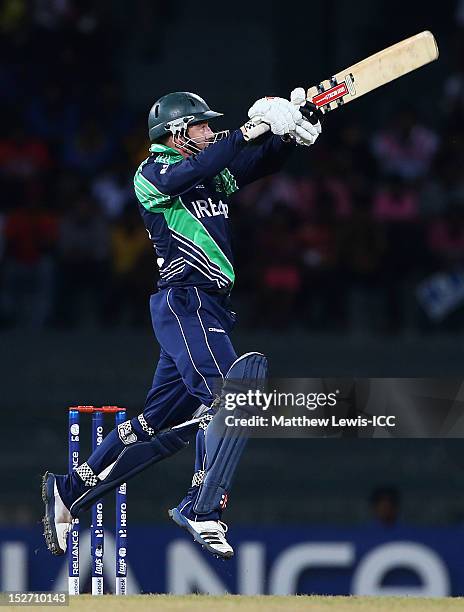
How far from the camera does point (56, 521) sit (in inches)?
277

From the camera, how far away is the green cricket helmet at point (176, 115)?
22.2ft

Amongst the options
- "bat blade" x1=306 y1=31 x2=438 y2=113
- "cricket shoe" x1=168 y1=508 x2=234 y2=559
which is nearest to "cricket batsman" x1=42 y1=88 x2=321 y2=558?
"cricket shoe" x1=168 y1=508 x2=234 y2=559

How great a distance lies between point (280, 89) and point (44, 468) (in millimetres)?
3843

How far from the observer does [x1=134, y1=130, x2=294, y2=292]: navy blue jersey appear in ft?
21.6

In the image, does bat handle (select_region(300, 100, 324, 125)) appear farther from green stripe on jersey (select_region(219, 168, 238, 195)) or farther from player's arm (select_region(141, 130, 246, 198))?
green stripe on jersey (select_region(219, 168, 238, 195))

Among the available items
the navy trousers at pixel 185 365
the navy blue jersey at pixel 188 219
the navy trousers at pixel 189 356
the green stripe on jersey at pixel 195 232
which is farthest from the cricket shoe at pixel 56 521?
the green stripe on jersey at pixel 195 232

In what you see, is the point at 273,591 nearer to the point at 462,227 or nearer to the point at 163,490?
the point at 163,490

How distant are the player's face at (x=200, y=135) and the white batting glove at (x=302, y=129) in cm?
42

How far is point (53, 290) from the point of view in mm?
10883

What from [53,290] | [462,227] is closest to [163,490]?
[53,290]

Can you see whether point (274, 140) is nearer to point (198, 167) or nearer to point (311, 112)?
point (311, 112)

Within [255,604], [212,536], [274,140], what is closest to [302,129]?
[274,140]

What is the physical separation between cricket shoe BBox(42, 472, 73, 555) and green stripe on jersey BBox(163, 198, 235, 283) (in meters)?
1.25

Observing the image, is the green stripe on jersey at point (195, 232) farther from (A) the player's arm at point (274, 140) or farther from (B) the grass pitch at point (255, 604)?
(B) the grass pitch at point (255, 604)
